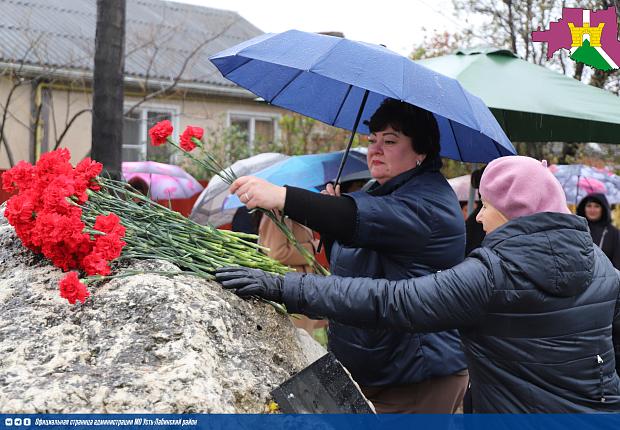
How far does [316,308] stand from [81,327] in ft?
2.24

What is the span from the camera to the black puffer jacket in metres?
1.98

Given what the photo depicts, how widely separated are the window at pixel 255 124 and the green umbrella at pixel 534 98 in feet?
Result: 33.6

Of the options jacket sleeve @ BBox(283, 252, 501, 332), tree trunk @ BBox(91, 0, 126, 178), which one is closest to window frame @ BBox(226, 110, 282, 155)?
tree trunk @ BBox(91, 0, 126, 178)

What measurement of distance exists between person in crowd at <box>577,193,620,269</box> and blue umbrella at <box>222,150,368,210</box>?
268 cm

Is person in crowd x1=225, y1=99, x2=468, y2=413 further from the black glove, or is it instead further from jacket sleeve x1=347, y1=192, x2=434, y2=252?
the black glove

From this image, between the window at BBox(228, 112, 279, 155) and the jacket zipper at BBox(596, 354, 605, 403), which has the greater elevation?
the jacket zipper at BBox(596, 354, 605, 403)

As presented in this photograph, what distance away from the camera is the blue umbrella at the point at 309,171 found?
17.9 feet

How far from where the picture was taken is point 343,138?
46.6ft

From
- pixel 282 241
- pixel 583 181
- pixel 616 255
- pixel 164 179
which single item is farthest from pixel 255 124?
pixel 282 241

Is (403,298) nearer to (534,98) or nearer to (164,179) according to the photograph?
(534,98)

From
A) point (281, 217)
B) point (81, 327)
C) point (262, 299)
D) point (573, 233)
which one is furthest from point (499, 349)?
point (81, 327)

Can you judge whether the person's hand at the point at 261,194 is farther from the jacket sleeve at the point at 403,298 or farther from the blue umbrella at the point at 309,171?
the blue umbrella at the point at 309,171

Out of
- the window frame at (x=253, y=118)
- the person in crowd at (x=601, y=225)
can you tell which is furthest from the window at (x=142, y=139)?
the person in crowd at (x=601, y=225)

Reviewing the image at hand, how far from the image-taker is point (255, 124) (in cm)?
1645
